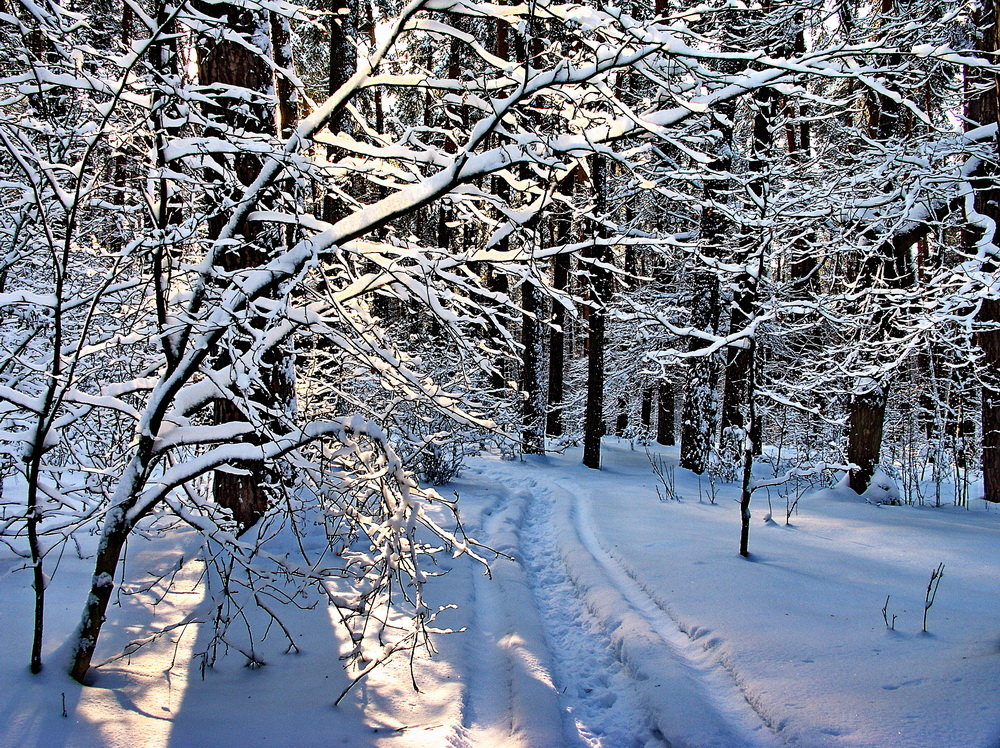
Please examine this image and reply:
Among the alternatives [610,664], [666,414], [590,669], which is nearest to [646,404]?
[666,414]

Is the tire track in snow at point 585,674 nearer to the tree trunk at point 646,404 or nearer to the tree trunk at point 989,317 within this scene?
the tree trunk at point 989,317

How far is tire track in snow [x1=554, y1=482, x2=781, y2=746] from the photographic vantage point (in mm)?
3314

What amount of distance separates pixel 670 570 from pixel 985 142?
6.15 m

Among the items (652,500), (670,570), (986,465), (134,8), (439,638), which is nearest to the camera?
(134,8)

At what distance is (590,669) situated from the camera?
4211mm

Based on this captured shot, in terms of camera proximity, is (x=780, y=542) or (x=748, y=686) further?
(x=780, y=542)

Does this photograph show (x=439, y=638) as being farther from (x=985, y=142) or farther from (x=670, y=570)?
(x=985, y=142)

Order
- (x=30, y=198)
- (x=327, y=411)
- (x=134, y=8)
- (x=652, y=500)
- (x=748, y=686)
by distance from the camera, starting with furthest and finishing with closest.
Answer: (x=652, y=500) < (x=327, y=411) < (x=748, y=686) < (x=30, y=198) < (x=134, y=8)

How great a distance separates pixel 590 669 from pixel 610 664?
0.55 feet

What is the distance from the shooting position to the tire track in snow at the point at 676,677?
3.31 metres

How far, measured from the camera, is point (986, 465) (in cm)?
904

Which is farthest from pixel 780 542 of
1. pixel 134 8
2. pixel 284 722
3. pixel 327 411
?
pixel 134 8

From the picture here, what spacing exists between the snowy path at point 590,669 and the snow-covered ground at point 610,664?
0.6 inches

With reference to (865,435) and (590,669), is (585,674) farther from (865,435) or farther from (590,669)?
(865,435)
